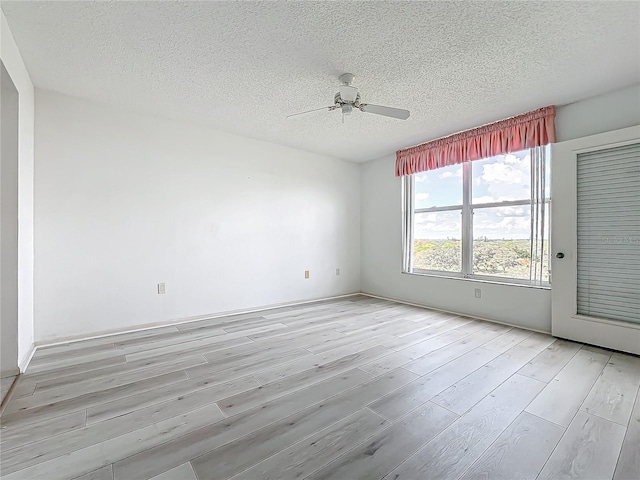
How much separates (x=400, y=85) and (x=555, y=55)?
1095mm

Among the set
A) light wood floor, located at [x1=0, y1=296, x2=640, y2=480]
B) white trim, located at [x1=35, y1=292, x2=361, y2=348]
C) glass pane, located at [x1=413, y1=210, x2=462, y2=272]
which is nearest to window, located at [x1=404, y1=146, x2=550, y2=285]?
glass pane, located at [x1=413, y1=210, x2=462, y2=272]

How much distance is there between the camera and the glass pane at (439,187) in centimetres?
390

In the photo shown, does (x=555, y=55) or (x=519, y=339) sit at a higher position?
(x=555, y=55)

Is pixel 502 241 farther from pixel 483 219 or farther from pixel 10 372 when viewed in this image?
pixel 10 372

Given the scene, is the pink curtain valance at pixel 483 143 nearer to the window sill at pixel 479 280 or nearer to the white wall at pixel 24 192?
the window sill at pixel 479 280

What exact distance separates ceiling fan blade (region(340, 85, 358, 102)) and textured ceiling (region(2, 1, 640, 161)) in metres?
0.14

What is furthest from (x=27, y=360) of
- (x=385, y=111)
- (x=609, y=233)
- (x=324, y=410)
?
(x=609, y=233)

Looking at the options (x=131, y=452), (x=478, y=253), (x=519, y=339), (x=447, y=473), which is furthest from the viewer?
(x=478, y=253)

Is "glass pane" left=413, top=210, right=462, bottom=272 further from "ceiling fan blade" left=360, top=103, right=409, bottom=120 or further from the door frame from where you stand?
"ceiling fan blade" left=360, top=103, right=409, bottom=120

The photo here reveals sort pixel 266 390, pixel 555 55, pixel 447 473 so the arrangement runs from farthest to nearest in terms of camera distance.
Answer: pixel 555 55 → pixel 266 390 → pixel 447 473

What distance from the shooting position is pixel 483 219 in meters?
3.61

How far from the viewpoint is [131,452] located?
4.38 feet

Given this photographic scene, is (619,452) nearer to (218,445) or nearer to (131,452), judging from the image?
(218,445)

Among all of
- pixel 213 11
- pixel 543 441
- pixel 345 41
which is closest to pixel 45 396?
pixel 213 11
